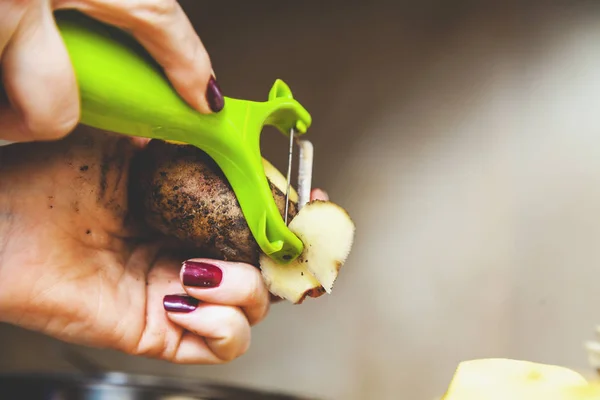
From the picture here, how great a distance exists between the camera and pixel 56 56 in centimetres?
Result: 35

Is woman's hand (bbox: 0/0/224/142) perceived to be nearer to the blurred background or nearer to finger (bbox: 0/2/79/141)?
finger (bbox: 0/2/79/141)

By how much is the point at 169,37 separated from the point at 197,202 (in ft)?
0.54

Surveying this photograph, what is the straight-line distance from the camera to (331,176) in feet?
3.24

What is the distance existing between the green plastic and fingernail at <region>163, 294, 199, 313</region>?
0.10 metres

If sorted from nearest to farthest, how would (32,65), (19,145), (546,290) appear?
(32,65), (19,145), (546,290)

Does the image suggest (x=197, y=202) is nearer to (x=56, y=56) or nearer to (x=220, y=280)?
(x=220, y=280)

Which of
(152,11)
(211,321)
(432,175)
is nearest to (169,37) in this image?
(152,11)

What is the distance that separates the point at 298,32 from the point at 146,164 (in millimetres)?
525

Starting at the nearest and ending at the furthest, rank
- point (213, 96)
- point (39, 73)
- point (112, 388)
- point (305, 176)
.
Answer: point (39, 73)
point (213, 96)
point (305, 176)
point (112, 388)

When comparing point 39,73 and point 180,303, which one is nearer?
point 39,73

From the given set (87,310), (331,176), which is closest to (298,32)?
(331,176)

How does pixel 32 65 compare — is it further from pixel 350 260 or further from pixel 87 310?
pixel 350 260

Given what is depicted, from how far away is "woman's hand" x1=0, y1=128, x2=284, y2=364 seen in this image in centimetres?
50

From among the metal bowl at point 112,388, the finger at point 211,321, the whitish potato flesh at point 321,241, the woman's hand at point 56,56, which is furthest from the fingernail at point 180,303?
the metal bowl at point 112,388
